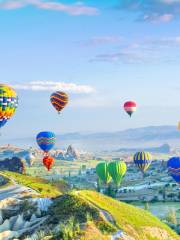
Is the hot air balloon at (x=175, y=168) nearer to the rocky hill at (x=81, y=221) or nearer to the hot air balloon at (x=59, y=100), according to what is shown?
the hot air balloon at (x=59, y=100)

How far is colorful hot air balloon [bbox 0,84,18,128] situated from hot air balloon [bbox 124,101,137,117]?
56.8 meters

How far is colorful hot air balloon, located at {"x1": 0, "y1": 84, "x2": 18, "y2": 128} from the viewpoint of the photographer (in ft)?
299

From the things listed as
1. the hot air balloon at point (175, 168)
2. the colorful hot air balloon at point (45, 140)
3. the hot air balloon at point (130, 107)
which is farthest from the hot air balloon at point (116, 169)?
the hot air balloon at point (130, 107)

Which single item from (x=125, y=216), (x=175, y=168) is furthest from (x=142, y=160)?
(x=125, y=216)

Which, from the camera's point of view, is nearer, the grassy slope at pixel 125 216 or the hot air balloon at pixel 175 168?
the grassy slope at pixel 125 216

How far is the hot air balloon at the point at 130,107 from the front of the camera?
478ft

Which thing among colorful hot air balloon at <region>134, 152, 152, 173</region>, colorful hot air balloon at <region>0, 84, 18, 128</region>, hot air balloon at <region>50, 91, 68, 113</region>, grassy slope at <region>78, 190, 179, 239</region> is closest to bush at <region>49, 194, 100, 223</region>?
grassy slope at <region>78, 190, 179, 239</region>

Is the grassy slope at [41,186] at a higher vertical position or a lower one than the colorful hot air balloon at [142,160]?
lower

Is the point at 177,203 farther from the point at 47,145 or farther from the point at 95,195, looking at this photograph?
the point at 95,195

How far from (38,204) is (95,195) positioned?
7.95m

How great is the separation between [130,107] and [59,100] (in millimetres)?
23147

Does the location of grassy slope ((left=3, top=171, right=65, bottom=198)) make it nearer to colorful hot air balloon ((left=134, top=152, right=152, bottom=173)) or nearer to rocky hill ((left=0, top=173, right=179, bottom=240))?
colorful hot air balloon ((left=134, top=152, right=152, bottom=173))

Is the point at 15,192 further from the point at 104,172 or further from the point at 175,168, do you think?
the point at 104,172

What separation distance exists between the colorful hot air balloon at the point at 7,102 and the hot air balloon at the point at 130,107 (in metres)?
56.8
